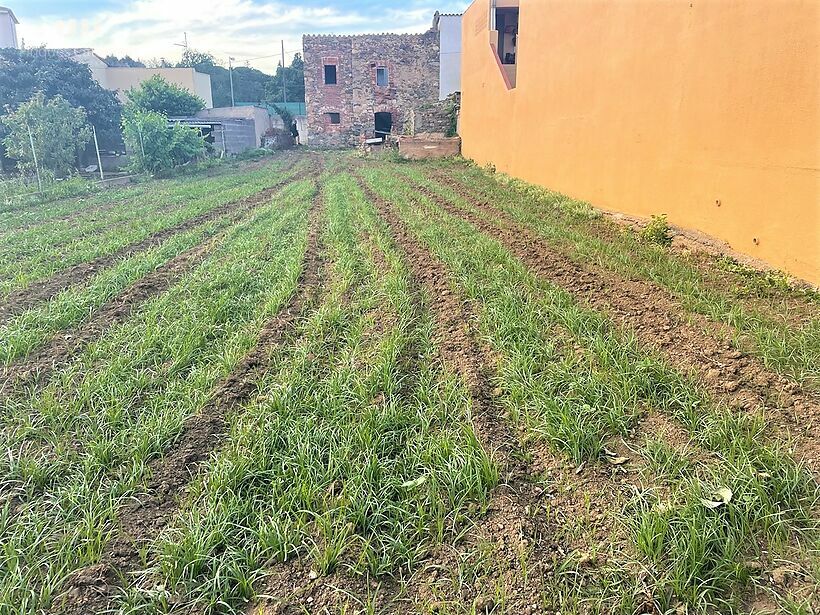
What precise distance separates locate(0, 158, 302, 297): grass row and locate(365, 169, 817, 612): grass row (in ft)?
16.3

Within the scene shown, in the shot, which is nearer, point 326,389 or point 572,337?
point 326,389

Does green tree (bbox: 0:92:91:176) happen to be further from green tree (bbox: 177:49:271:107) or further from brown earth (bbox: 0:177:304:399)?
green tree (bbox: 177:49:271:107)

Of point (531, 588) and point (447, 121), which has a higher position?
point (447, 121)

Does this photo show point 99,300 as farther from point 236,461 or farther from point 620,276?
point 620,276

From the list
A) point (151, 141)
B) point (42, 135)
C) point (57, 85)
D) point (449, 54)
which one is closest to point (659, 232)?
point (42, 135)

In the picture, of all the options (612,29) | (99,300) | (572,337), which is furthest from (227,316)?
(612,29)

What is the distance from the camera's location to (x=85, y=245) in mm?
7430

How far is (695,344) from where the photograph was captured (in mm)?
3723

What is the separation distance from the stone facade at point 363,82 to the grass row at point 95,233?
2160 cm

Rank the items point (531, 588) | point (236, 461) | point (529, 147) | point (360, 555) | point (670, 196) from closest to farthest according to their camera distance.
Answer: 1. point (531, 588)
2. point (360, 555)
3. point (236, 461)
4. point (670, 196)
5. point (529, 147)

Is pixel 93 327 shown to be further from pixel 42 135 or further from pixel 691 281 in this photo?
pixel 42 135

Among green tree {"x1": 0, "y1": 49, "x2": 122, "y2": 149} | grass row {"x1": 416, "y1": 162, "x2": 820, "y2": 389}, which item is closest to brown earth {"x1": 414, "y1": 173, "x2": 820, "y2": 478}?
grass row {"x1": 416, "y1": 162, "x2": 820, "y2": 389}

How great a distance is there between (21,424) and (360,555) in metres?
2.31

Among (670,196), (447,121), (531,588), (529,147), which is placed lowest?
(531,588)
